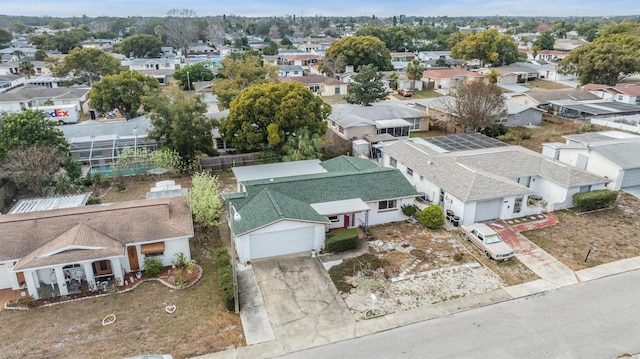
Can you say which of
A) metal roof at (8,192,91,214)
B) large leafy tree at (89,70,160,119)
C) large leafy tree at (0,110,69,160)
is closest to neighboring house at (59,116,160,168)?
large leafy tree at (0,110,69,160)

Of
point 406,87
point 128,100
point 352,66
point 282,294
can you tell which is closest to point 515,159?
point 282,294

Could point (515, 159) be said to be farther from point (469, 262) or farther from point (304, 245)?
point (304, 245)

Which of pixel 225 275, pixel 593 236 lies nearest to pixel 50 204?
pixel 225 275

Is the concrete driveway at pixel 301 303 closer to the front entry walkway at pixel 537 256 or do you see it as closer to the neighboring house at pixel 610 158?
the front entry walkway at pixel 537 256

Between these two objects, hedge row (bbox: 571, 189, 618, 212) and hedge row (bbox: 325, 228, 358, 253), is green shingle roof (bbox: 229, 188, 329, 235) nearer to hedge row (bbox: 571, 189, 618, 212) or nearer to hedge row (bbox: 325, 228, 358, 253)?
hedge row (bbox: 325, 228, 358, 253)

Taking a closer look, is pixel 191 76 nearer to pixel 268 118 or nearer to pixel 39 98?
pixel 39 98

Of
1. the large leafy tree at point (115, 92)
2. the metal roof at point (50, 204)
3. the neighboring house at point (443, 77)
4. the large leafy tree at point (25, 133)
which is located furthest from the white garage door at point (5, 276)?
the neighboring house at point (443, 77)
